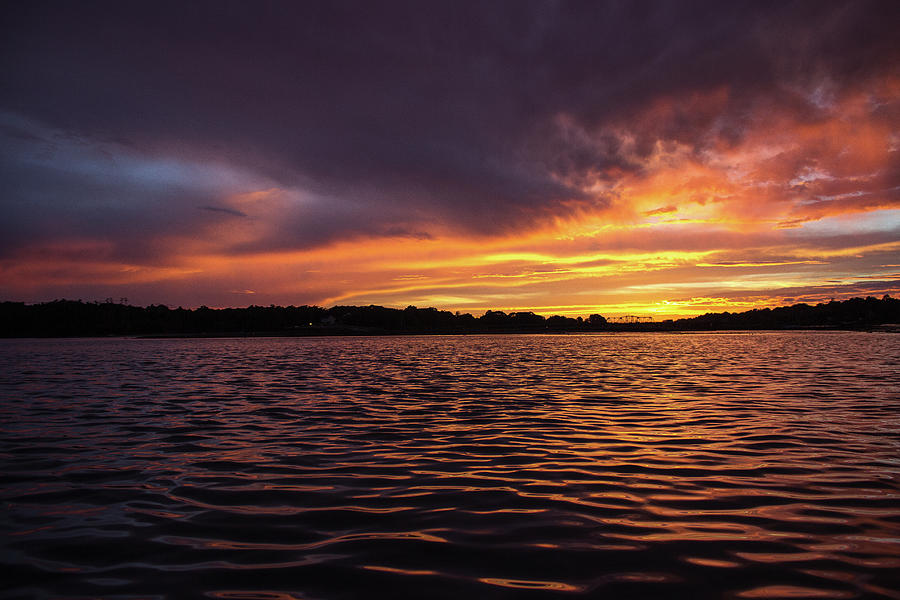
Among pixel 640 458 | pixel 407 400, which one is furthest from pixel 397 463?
pixel 407 400

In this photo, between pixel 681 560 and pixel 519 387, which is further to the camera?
pixel 519 387

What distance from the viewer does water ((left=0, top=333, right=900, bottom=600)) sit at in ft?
18.0

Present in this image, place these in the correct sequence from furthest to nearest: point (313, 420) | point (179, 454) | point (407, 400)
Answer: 1. point (407, 400)
2. point (313, 420)
3. point (179, 454)

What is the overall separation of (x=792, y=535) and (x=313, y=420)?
12924 mm

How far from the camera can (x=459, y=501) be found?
8.14m

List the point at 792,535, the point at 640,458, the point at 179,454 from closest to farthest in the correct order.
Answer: the point at 792,535 < the point at 640,458 < the point at 179,454

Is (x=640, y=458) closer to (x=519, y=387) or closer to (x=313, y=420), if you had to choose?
(x=313, y=420)

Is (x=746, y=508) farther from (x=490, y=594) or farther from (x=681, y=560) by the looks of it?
(x=490, y=594)

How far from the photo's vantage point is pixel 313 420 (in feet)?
52.3

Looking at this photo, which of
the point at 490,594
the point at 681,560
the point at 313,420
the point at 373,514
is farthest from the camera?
the point at 313,420

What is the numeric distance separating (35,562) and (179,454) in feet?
19.4

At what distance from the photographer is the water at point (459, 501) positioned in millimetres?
5484

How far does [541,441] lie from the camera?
12.5 metres

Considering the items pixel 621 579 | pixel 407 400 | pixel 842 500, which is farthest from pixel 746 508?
pixel 407 400
